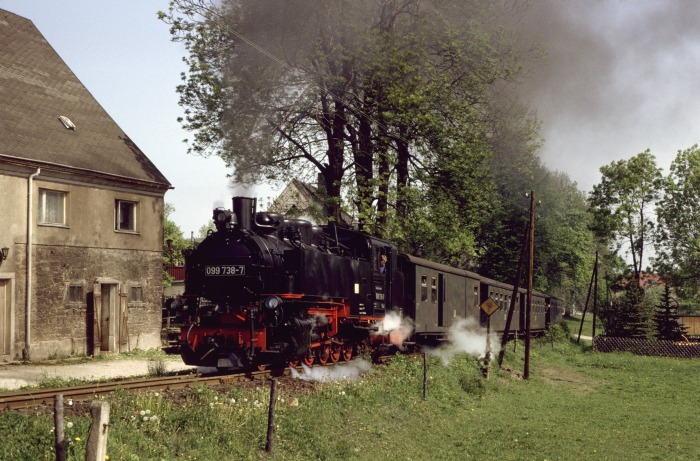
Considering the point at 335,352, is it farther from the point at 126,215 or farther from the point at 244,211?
the point at 126,215

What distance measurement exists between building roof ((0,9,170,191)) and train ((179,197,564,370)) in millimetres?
8852

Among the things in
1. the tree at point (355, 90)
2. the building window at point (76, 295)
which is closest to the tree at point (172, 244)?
the tree at point (355, 90)

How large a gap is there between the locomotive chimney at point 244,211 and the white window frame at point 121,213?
1066 cm

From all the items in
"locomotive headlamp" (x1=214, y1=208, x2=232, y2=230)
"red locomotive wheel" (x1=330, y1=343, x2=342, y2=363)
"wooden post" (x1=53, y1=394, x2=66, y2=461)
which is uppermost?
"locomotive headlamp" (x1=214, y1=208, x2=232, y2=230)

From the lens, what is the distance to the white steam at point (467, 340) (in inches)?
1041

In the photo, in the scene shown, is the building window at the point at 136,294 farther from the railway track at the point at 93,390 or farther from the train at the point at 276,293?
the railway track at the point at 93,390

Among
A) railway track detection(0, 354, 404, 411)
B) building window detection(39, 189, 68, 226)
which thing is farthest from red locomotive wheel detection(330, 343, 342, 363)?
building window detection(39, 189, 68, 226)

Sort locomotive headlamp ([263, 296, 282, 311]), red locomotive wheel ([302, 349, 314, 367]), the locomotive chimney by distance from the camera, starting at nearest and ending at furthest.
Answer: locomotive headlamp ([263, 296, 282, 311]), the locomotive chimney, red locomotive wheel ([302, 349, 314, 367])

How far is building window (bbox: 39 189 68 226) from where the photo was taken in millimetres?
22750

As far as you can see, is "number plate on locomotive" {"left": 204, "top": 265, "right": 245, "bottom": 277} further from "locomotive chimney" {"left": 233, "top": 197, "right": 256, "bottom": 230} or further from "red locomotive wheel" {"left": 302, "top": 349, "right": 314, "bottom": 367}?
"red locomotive wheel" {"left": 302, "top": 349, "right": 314, "bottom": 367}

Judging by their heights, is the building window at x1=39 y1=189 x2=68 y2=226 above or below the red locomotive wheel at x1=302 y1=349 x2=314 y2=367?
above

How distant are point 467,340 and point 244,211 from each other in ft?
53.3

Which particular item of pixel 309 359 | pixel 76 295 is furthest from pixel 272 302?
pixel 76 295

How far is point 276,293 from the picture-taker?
50.7 feet
